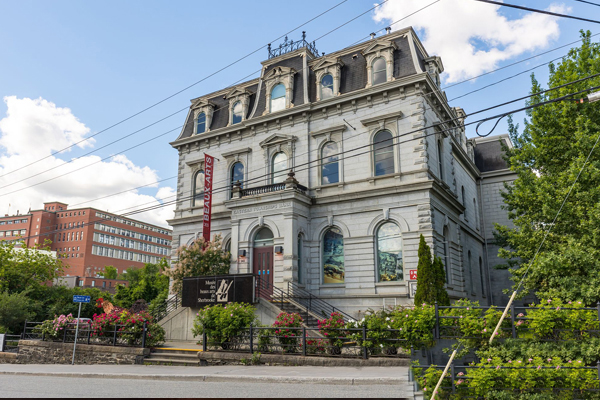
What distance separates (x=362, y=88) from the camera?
942 inches

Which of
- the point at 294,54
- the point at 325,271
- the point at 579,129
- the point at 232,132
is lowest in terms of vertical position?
the point at 325,271

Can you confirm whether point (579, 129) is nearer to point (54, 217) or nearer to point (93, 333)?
point (93, 333)

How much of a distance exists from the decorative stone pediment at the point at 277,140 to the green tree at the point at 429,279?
401 inches

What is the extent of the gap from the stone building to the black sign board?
3.42 m

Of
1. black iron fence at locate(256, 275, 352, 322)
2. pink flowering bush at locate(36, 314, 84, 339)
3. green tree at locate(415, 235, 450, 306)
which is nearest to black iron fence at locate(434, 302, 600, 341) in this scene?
green tree at locate(415, 235, 450, 306)

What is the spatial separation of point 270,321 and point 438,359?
8.27 meters

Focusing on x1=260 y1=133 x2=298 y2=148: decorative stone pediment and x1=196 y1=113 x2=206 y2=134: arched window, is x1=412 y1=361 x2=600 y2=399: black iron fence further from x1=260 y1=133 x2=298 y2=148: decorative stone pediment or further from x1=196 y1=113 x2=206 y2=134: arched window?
x1=196 y1=113 x2=206 y2=134: arched window

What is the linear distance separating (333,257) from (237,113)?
12.2 meters

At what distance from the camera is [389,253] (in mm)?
21594

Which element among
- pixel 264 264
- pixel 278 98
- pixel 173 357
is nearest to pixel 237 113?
pixel 278 98

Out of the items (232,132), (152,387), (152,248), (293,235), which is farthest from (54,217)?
(152,387)

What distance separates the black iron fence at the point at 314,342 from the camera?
12555 mm

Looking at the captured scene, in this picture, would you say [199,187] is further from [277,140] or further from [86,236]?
[86,236]

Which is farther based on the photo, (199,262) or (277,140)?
(277,140)
